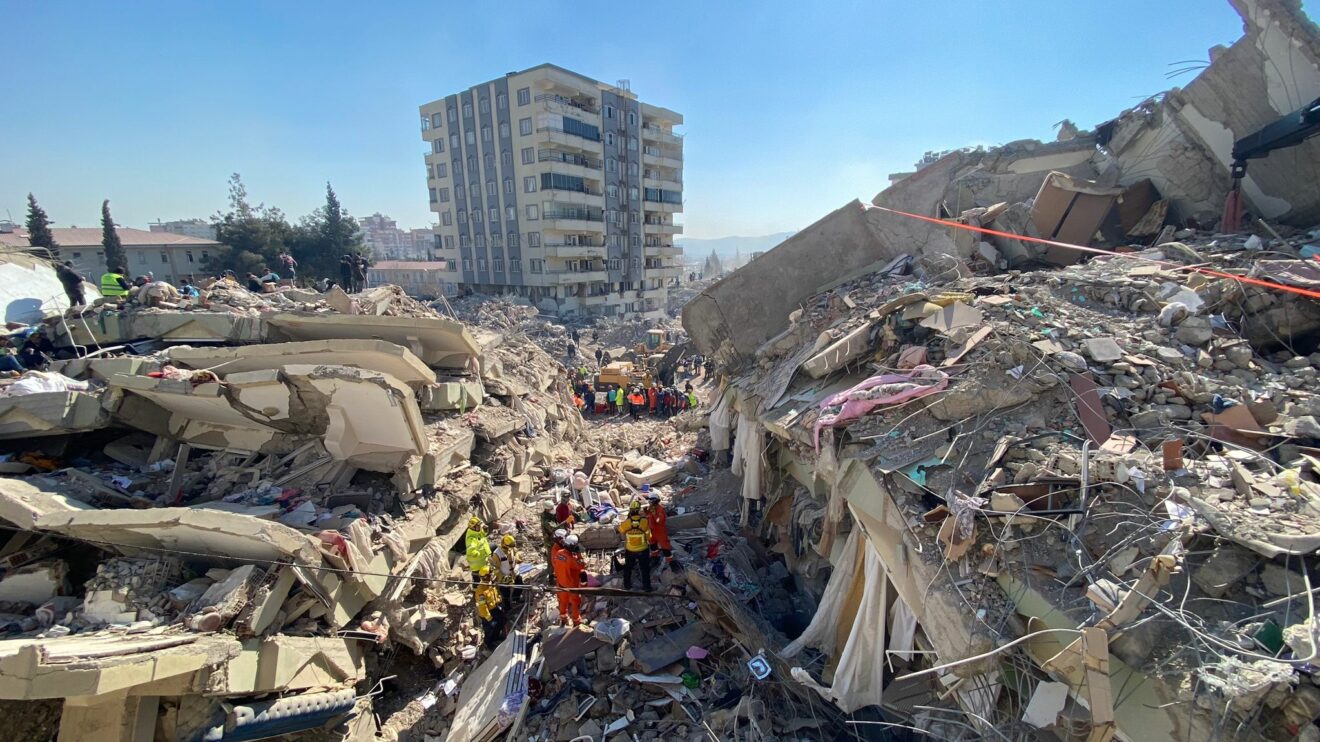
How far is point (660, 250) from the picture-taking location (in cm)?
4347

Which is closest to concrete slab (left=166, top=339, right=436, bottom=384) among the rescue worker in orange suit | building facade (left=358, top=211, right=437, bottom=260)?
the rescue worker in orange suit

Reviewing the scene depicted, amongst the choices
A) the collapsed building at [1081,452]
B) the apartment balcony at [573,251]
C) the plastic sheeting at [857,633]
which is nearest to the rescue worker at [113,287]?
the collapsed building at [1081,452]

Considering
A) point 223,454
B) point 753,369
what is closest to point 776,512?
point 753,369

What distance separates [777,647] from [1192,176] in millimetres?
8374

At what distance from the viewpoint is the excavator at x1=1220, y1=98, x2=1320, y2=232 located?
18.9 ft

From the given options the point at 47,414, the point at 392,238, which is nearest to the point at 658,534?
the point at 47,414

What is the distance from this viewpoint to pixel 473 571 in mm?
5875

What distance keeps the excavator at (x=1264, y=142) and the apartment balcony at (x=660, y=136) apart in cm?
3760

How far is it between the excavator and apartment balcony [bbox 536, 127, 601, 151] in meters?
31.2

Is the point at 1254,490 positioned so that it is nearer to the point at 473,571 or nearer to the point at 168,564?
the point at 473,571

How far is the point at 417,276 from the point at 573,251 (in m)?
17.0

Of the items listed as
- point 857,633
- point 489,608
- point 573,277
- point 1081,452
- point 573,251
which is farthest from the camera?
point 573,277

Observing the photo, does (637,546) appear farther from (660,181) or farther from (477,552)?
(660,181)

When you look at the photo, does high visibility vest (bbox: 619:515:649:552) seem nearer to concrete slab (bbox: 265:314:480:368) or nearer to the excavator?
concrete slab (bbox: 265:314:480:368)
